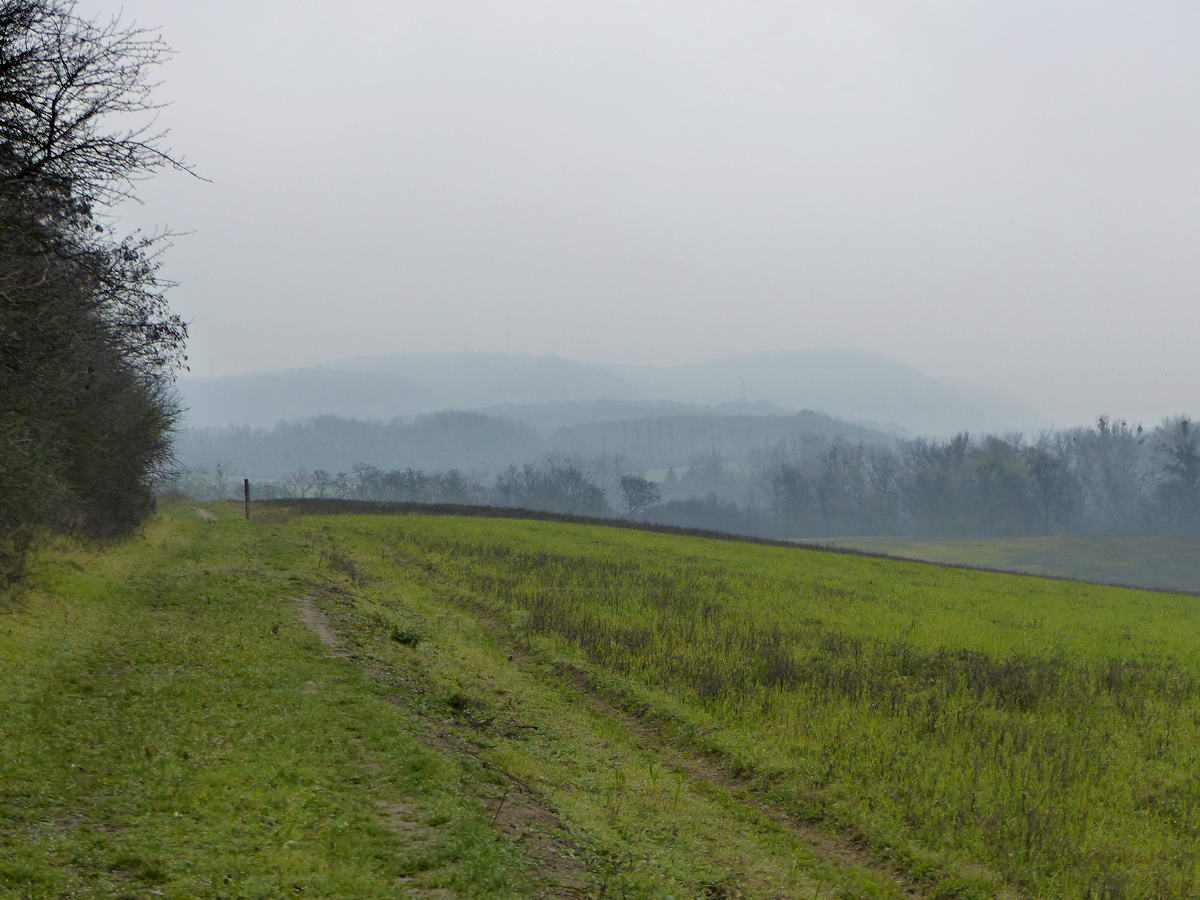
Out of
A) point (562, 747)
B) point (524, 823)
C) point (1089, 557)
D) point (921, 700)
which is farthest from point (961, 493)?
point (524, 823)

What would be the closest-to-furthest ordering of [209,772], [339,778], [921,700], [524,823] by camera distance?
1. [524,823]
2. [209,772]
3. [339,778]
4. [921,700]

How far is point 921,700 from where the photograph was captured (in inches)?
679

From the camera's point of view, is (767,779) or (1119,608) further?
(1119,608)

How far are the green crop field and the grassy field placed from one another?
272 ft

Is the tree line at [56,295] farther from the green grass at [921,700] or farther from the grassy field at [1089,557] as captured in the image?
the grassy field at [1089,557]

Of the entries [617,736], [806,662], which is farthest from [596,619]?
[617,736]

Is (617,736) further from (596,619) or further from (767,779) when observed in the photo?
(596,619)

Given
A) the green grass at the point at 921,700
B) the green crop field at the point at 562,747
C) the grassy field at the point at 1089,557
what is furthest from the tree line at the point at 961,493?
the green crop field at the point at 562,747

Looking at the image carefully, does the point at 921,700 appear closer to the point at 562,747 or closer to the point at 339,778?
the point at 562,747

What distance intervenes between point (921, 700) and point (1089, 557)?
106 m

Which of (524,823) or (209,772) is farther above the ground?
(209,772)

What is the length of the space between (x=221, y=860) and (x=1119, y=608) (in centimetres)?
3975

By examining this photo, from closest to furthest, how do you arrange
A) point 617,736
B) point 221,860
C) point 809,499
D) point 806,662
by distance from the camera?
point 221,860, point 617,736, point 806,662, point 809,499

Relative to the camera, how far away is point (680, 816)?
11.4 meters
